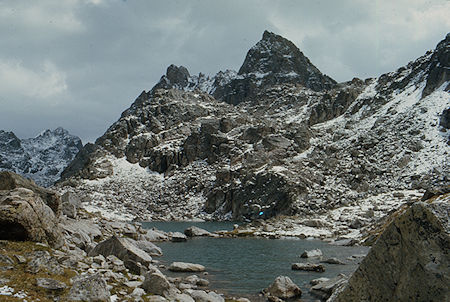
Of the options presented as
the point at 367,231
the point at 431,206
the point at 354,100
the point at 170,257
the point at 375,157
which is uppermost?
the point at 354,100

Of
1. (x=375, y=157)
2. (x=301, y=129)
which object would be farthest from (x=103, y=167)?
(x=375, y=157)

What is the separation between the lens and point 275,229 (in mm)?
71875

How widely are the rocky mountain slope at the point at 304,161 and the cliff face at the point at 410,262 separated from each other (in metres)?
58.3

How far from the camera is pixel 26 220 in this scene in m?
14.9

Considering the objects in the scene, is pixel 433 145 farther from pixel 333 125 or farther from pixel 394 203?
pixel 333 125

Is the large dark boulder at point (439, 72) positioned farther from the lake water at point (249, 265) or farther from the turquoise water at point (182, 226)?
the lake water at point (249, 265)

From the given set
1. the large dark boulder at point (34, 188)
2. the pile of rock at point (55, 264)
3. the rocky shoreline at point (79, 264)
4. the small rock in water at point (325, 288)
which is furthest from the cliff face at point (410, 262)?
the large dark boulder at point (34, 188)

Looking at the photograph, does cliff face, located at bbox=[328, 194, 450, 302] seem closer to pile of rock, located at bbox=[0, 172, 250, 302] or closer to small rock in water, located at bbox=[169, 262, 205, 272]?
Answer: pile of rock, located at bbox=[0, 172, 250, 302]

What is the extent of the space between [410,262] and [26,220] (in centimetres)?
1576

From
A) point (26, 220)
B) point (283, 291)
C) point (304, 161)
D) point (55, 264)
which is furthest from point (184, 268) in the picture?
point (304, 161)

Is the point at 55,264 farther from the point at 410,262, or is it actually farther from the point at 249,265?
the point at 249,265

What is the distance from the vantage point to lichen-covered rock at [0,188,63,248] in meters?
14.3

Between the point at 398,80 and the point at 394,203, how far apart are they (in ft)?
311

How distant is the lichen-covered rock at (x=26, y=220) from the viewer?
47.1 feet
